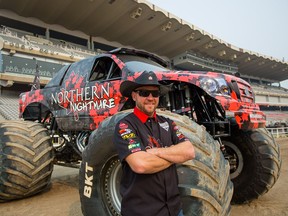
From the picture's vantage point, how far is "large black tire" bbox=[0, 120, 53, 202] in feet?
13.8

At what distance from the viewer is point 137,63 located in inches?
175

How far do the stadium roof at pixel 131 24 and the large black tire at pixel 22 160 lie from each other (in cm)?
2557

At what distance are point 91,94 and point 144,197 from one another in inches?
117

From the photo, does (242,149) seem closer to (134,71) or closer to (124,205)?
(134,71)

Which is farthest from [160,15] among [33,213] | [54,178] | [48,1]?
[33,213]

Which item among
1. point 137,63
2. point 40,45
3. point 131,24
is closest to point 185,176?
point 137,63

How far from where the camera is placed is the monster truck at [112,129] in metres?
2.75

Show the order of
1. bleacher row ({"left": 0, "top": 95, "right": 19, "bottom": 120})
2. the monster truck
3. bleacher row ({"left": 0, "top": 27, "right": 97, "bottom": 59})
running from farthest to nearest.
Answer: bleacher row ({"left": 0, "top": 27, "right": 97, "bottom": 59})
bleacher row ({"left": 0, "top": 95, "right": 19, "bottom": 120})
the monster truck

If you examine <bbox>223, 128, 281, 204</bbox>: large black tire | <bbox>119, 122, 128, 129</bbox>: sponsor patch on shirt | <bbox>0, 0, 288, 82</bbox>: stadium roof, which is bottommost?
<bbox>223, 128, 281, 204</bbox>: large black tire

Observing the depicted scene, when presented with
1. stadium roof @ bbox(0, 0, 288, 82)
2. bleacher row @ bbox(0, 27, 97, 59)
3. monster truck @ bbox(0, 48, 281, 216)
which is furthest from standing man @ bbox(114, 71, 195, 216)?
stadium roof @ bbox(0, 0, 288, 82)

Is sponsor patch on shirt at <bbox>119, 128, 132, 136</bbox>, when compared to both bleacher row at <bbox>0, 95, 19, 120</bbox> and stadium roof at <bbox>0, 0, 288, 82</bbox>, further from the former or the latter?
stadium roof at <bbox>0, 0, 288, 82</bbox>

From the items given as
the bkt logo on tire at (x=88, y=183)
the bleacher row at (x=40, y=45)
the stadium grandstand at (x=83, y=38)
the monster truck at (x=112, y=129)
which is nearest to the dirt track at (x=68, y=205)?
the monster truck at (x=112, y=129)

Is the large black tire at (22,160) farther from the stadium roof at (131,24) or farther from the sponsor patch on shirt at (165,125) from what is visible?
the stadium roof at (131,24)

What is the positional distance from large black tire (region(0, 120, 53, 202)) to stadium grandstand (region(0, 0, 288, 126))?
14.2 metres
